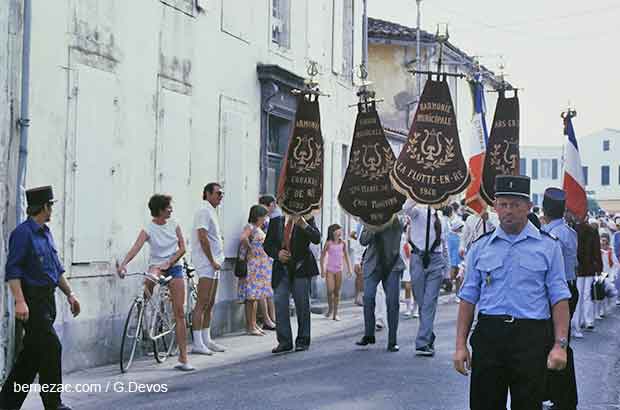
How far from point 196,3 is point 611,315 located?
10.3m

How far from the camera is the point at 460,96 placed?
38.6 meters

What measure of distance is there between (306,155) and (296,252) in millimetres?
1323

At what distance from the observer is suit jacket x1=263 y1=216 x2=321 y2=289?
12.7 meters

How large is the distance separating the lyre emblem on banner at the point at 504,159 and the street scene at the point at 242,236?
2 cm

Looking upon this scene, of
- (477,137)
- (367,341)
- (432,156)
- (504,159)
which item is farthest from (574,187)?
(367,341)

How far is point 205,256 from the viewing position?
12.6 metres

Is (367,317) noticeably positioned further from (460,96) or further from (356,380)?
(460,96)

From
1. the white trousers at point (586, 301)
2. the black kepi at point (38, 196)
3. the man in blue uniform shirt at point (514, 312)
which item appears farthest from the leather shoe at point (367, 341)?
the man in blue uniform shirt at point (514, 312)

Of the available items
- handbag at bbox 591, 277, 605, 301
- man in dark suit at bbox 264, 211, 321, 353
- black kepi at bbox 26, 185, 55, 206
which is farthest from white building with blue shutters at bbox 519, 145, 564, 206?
black kepi at bbox 26, 185, 55, 206

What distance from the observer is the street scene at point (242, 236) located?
791cm

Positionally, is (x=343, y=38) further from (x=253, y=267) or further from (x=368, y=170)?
(x=368, y=170)

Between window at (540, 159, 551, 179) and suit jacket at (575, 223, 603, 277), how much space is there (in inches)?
3493

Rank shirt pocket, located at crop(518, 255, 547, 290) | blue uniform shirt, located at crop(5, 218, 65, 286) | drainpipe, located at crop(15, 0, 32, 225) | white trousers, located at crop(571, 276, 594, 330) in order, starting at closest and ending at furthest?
1. shirt pocket, located at crop(518, 255, 547, 290)
2. blue uniform shirt, located at crop(5, 218, 65, 286)
3. drainpipe, located at crop(15, 0, 32, 225)
4. white trousers, located at crop(571, 276, 594, 330)

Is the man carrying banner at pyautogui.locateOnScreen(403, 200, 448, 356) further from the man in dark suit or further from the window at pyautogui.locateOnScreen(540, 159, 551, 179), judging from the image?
the window at pyautogui.locateOnScreen(540, 159, 551, 179)
